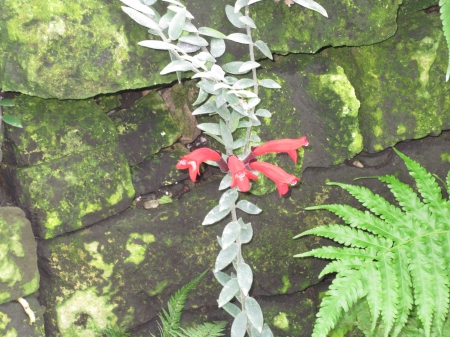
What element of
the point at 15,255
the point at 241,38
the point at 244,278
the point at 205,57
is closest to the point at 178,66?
the point at 205,57

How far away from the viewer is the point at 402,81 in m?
2.59

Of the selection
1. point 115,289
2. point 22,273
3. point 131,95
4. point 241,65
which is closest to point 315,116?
point 241,65

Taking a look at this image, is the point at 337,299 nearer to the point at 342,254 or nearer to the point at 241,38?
the point at 342,254

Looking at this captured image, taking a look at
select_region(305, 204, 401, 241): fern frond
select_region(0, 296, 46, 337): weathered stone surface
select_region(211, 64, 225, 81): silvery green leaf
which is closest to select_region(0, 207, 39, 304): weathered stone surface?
select_region(0, 296, 46, 337): weathered stone surface

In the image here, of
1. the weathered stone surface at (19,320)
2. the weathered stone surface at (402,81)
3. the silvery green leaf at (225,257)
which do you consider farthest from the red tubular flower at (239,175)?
the weathered stone surface at (19,320)

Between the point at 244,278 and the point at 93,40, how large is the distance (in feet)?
3.59

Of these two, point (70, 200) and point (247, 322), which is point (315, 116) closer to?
point (247, 322)

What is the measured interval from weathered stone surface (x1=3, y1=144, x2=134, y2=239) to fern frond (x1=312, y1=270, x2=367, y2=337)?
100 centimetres

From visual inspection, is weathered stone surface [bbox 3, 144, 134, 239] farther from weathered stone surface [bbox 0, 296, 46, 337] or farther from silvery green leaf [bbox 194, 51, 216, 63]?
silvery green leaf [bbox 194, 51, 216, 63]

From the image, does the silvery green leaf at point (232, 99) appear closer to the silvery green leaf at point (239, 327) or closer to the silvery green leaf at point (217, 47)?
the silvery green leaf at point (217, 47)

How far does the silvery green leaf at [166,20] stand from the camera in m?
1.88

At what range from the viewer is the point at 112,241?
2385 millimetres

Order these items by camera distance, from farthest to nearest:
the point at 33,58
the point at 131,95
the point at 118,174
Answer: the point at 131,95
the point at 118,174
the point at 33,58

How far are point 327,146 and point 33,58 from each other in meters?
1.38
